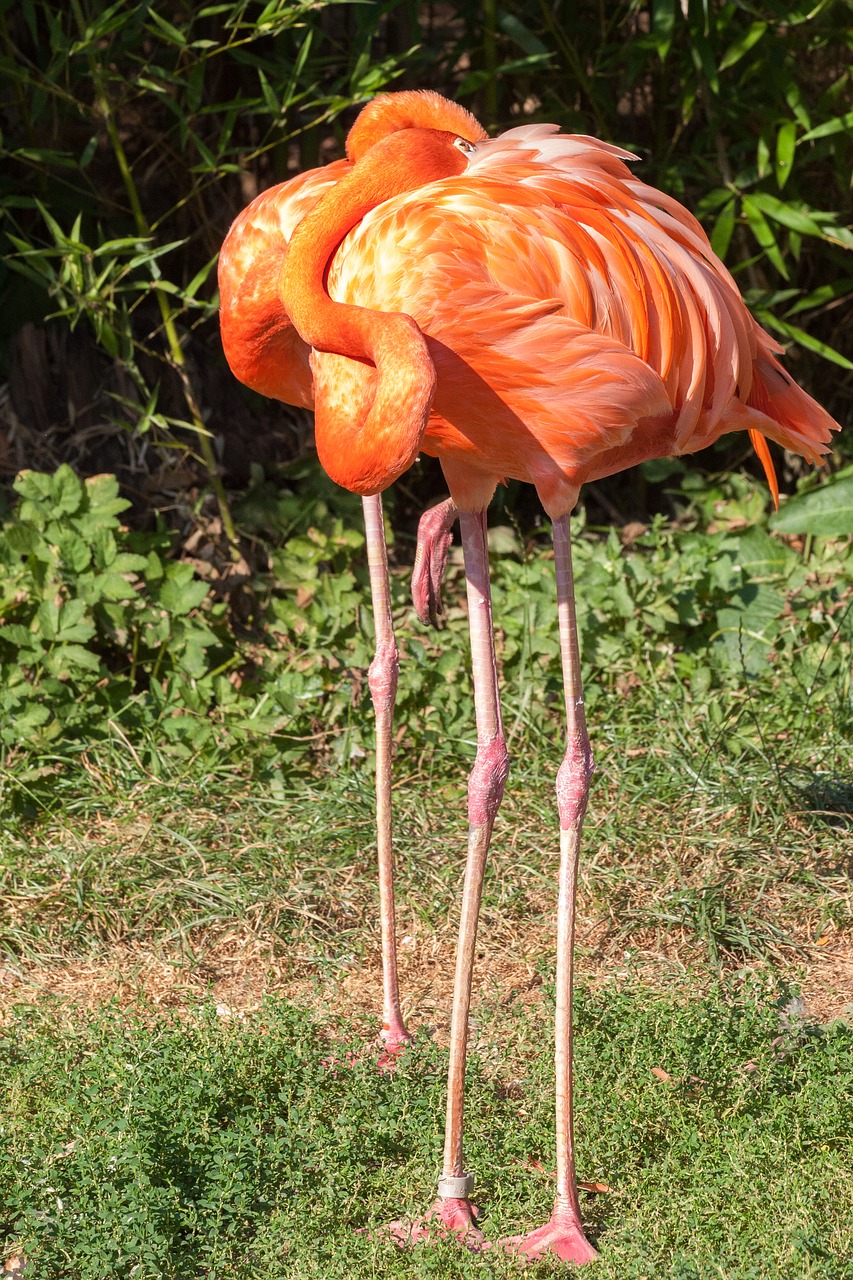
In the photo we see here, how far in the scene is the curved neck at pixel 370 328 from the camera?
2.18 meters

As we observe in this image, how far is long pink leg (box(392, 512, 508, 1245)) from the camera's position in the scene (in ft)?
8.41

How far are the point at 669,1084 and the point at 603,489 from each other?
11.3 ft

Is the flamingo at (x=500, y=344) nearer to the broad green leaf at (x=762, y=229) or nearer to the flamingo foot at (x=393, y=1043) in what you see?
the flamingo foot at (x=393, y=1043)

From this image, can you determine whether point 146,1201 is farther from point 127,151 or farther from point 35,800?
point 127,151

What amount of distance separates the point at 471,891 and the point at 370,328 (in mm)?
1018

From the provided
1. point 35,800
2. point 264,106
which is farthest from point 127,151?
point 35,800

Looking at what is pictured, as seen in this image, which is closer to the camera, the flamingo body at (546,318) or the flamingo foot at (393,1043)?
the flamingo body at (546,318)

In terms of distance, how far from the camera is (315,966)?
3551mm

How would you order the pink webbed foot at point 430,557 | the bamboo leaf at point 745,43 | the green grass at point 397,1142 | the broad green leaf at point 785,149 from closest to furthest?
the green grass at point 397,1142, the pink webbed foot at point 430,557, the bamboo leaf at point 745,43, the broad green leaf at point 785,149

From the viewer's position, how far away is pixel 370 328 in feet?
7.48

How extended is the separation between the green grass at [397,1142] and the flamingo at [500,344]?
14cm

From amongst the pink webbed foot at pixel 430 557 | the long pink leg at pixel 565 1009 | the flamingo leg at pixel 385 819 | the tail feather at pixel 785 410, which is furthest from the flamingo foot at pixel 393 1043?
the tail feather at pixel 785 410

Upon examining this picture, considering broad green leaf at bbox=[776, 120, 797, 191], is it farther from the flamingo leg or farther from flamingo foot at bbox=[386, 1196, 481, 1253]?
flamingo foot at bbox=[386, 1196, 481, 1253]

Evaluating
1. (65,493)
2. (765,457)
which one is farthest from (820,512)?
(65,493)
